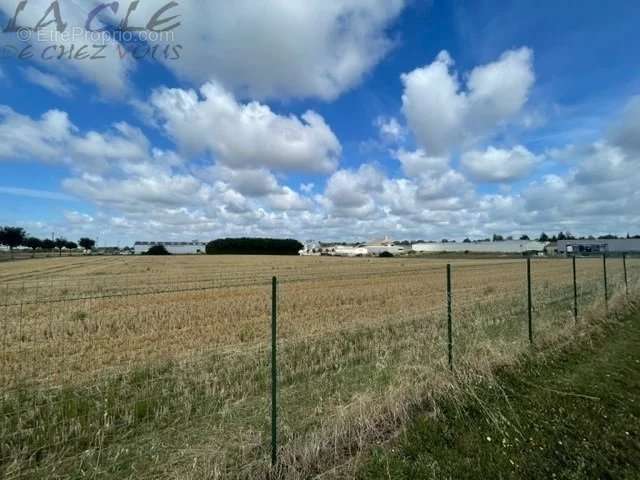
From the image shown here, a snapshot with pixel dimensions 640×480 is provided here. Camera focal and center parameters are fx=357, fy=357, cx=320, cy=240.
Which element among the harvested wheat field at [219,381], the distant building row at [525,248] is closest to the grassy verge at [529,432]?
the harvested wheat field at [219,381]

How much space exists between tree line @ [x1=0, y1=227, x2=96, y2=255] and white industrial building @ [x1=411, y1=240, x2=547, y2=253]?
16370 centimetres

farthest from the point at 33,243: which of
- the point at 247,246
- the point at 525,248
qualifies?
the point at 525,248

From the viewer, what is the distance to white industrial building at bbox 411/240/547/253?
137 meters

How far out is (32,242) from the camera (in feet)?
466

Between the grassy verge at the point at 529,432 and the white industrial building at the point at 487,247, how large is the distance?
13516cm

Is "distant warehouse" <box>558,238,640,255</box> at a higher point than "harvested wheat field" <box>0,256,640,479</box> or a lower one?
higher

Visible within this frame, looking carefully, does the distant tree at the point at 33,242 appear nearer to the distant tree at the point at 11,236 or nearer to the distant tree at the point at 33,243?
the distant tree at the point at 33,243

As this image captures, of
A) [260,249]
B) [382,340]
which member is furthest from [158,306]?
[260,249]

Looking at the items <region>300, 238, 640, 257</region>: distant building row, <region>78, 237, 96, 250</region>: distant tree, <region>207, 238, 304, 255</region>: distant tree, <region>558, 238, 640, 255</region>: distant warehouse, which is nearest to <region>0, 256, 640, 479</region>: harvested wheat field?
<region>300, 238, 640, 257</region>: distant building row

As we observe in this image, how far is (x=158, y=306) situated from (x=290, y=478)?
12016 millimetres

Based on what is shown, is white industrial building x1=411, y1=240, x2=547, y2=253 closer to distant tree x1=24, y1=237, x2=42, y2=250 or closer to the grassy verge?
the grassy verge

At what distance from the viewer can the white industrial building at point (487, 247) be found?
13725cm

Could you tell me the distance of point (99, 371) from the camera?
693 centimetres

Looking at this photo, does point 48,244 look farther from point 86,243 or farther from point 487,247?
point 487,247
